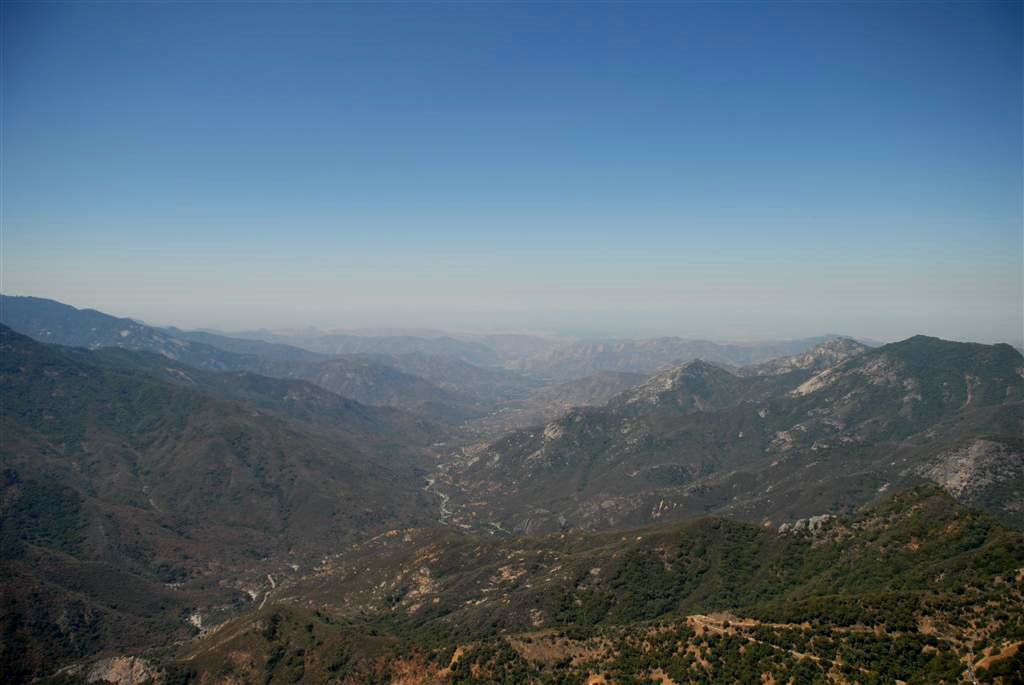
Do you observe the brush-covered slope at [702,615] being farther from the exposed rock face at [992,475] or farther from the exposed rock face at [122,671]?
the exposed rock face at [992,475]

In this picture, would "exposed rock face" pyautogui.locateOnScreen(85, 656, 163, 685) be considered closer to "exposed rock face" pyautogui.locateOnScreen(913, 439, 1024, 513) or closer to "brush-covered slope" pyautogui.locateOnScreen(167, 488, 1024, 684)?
"brush-covered slope" pyautogui.locateOnScreen(167, 488, 1024, 684)

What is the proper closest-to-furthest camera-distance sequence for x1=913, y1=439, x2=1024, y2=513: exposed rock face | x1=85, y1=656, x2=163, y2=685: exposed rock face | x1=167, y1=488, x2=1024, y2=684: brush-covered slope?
x1=167, y1=488, x2=1024, y2=684: brush-covered slope
x1=85, y1=656, x2=163, y2=685: exposed rock face
x1=913, y1=439, x2=1024, y2=513: exposed rock face

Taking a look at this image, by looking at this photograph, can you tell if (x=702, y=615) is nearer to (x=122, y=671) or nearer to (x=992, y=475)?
(x=122, y=671)

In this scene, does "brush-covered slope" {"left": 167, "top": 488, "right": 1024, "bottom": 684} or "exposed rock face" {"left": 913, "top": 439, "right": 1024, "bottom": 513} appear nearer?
"brush-covered slope" {"left": 167, "top": 488, "right": 1024, "bottom": 684}

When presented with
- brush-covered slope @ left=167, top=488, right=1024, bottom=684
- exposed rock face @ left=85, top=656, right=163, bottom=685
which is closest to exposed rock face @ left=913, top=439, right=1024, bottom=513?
brush-covered slope @ left=167, top=488, right=1024, bottom=684

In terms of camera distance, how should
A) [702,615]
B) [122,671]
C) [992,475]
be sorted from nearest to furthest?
[702,615] → [122,671] → [992,475]

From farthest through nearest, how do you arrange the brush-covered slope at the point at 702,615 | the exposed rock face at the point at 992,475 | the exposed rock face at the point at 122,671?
1. the exposed rock face at the point at 992,475
2. the exposed rock face at the point at 122,671
3. the brush-covered slope at the point at 702,615

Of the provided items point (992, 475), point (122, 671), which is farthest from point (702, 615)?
point (992, 475)

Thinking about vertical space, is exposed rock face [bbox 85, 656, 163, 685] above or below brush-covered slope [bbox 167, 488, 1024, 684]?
below

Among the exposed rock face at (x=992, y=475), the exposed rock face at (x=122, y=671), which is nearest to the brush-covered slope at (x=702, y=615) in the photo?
the exposed rock face at (x=122, y=671)

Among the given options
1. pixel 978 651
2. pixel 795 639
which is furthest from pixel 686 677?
pixel 978 651

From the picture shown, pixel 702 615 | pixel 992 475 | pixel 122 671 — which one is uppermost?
pixel 992 475

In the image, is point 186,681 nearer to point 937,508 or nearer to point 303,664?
point 303,664
